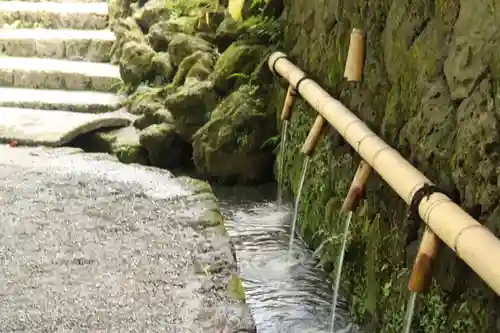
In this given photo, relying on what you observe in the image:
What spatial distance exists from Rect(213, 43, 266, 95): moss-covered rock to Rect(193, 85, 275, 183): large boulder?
0.51ft

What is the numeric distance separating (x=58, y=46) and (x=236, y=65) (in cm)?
329

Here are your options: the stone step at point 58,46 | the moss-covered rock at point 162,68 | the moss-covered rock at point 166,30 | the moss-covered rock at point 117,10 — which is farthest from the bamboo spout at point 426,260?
the moss-covered rock at point 117,10

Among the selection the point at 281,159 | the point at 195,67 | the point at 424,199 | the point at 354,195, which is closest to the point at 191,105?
the point at 195,67

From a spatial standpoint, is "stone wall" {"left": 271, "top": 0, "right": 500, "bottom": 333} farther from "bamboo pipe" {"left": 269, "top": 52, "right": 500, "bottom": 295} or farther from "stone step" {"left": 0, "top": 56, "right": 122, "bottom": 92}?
"stone step" {"left": 0, "top": 56, "right": 122, "bottom": 92}

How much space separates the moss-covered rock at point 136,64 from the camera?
25.1 ft

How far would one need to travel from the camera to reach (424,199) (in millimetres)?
2709

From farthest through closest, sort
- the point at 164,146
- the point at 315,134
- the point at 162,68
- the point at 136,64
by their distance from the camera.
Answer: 1. the point at 136,64
2. the point at 162,68
3. the point at 164,146
4. the point at 315,134

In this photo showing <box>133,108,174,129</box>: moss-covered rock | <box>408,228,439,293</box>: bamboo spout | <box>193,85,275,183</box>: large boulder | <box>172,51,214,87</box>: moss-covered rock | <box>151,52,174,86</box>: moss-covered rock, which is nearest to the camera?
<box>408,228,439,293</box>: bamboo spout

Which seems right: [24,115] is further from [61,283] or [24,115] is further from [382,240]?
[382,240]

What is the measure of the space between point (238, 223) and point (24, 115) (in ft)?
9.36

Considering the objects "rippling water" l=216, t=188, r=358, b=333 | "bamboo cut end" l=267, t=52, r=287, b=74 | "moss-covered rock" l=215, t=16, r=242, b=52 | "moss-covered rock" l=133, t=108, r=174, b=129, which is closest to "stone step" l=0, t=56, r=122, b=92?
"moss-covered rock" l=133, t=108, r=174, b=129

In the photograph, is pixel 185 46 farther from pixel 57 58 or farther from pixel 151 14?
pixel 57 58

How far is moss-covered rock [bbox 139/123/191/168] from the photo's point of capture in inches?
260

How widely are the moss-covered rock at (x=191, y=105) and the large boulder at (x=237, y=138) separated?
18cm
